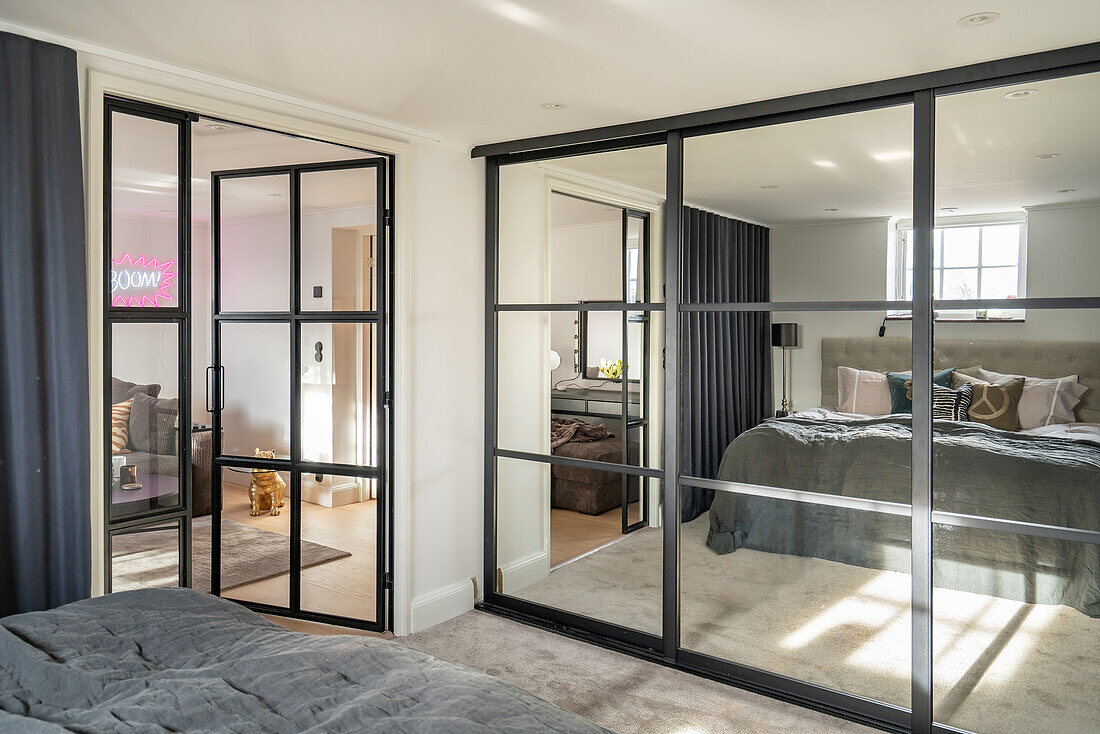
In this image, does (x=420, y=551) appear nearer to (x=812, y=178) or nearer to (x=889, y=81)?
(x=812, y=178)

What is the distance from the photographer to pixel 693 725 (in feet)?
9.55

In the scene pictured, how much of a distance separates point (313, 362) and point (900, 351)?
8.89 ft

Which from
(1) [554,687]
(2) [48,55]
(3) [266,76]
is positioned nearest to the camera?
(2) [48,55]

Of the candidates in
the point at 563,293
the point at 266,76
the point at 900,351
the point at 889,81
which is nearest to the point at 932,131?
the point at 889,81

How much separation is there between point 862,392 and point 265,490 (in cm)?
298

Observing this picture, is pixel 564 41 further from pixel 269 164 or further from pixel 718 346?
pixel 269 164

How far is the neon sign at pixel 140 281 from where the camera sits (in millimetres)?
2883

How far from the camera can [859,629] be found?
2990 mm

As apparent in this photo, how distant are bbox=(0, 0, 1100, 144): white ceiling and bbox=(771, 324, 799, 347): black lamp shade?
3.12ft

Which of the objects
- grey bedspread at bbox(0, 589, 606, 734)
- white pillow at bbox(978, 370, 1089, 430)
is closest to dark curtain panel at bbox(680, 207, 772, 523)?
white pillow at bbox(978, 370, 1089, 430)

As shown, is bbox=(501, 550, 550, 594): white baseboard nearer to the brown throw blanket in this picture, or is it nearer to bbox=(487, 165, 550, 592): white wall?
bbox=(487, 165, 550, 592): white wall

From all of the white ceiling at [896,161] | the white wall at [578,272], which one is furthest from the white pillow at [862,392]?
the white wall at [578,272]

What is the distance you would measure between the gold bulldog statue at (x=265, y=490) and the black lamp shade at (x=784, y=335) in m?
2.54

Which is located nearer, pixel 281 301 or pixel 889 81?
pixel 889 81
